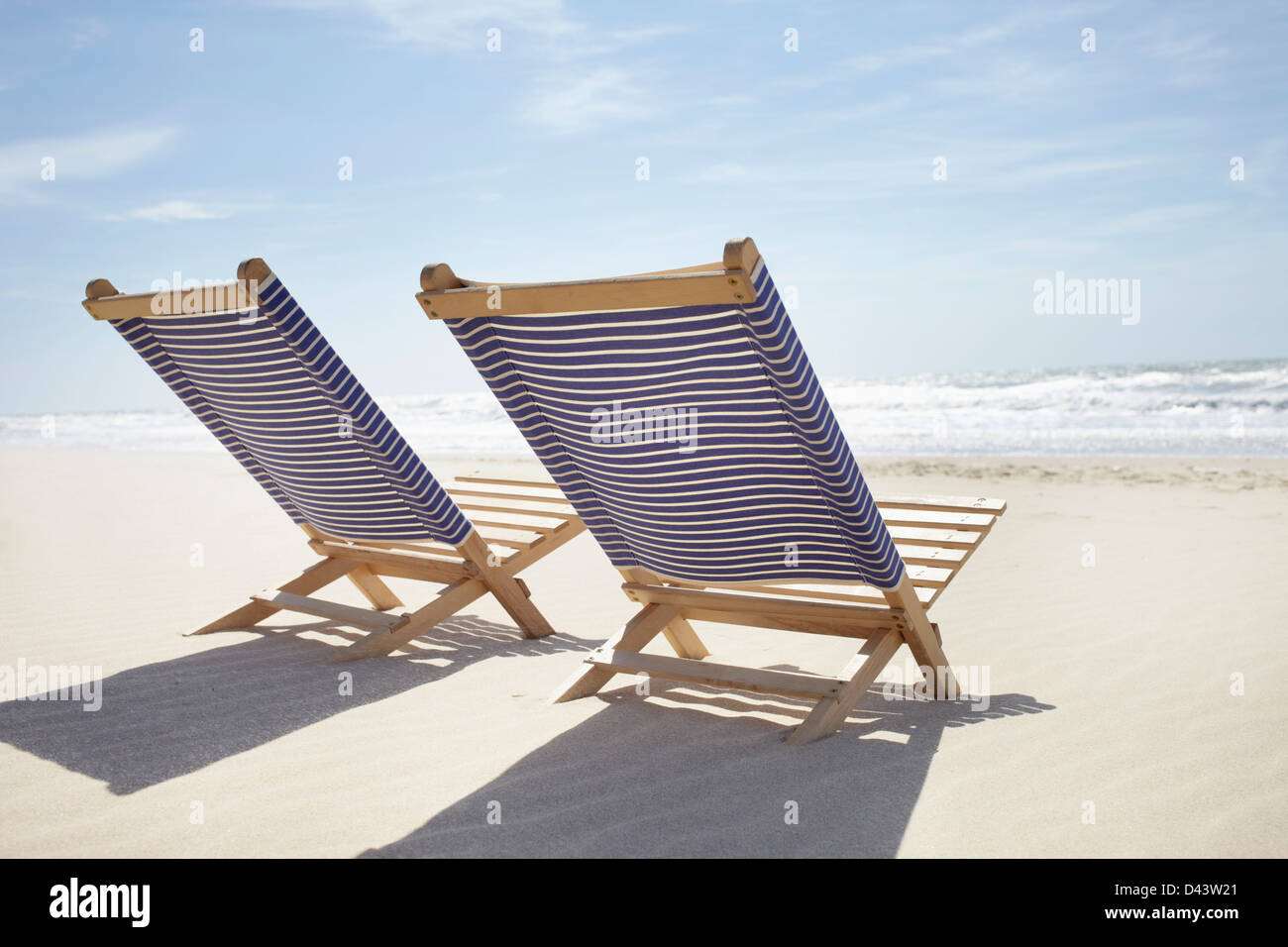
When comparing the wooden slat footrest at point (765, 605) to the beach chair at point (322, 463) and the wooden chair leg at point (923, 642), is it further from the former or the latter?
the beach chair at point (322, 463)

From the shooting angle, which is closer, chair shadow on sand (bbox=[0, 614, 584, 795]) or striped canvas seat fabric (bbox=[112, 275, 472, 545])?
chair shadow on sand (bbox=[0, 614, 584, 795])

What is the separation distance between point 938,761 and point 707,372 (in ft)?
3.87

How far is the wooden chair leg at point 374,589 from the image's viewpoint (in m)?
4.32

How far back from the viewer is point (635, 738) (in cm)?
283

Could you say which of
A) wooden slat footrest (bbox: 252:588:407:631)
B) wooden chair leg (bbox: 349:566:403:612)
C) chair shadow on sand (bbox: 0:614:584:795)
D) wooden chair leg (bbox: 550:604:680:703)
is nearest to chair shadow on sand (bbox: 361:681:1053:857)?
wooden chair leg (bbox: 550:604:680:703)

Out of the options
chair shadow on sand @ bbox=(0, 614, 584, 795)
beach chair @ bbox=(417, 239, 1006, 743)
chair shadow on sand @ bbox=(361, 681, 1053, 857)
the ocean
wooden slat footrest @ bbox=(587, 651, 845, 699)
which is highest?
the ocean

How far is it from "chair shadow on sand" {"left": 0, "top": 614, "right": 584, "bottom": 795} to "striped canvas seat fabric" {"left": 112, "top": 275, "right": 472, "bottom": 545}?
1.58ft

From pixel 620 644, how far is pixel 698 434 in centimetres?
84

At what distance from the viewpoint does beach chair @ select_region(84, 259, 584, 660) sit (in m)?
3.34

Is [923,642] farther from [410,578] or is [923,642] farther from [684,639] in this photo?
[410,578]

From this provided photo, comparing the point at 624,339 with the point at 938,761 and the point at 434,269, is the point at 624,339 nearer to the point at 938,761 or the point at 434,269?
the point at 434,269

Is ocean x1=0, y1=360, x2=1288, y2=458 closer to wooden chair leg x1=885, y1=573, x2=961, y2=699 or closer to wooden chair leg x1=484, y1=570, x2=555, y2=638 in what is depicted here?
wooden chair leg x1=885, y1=573, x2=961, y2=699

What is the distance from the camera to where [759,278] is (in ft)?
7.04

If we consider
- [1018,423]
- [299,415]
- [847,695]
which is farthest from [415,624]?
[1018,423]
